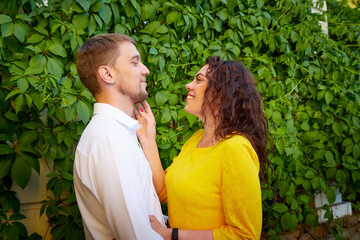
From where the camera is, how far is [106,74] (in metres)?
1.24

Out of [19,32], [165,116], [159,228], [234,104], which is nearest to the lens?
[159,228]

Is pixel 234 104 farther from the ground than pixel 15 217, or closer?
farther from the ground

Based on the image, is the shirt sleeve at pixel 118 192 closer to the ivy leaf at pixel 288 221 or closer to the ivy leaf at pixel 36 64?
the ivy leaf at pixel 36 64

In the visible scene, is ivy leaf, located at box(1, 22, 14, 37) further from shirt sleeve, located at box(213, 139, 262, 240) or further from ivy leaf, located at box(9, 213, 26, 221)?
shirt sleeve, located at box(213, 139, 262, 240)

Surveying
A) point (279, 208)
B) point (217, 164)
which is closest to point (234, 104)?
point (217, 164)

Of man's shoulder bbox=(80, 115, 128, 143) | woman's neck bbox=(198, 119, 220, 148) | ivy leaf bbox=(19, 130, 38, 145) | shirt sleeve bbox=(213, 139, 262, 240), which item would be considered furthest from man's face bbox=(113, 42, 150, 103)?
ivy leaf bbox=(19, 130, 38, 145)

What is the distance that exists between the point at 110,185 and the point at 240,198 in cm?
51

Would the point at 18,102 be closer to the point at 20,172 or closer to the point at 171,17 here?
the point at 20,172

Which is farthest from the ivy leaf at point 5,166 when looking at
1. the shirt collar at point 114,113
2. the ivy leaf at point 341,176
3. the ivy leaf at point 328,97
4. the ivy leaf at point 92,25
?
the ivy leaf at point 341,176

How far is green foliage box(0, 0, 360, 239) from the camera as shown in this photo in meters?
1.52

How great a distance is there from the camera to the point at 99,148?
3.33 ft

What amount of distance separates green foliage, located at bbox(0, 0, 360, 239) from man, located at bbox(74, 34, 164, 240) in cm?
35

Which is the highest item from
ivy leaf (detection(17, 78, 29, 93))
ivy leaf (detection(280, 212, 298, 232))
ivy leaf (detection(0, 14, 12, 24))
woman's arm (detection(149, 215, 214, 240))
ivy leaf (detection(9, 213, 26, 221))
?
ivy leaf (detection(0, 14, 12, 24))

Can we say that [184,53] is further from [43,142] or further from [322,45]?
[322,45]
